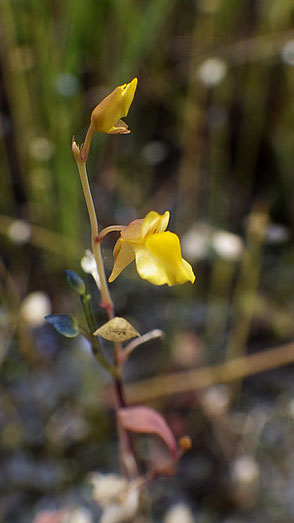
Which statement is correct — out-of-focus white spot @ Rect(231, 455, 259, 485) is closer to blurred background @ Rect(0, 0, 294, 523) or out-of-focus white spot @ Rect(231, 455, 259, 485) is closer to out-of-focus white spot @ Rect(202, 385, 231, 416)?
blurred background @ Rect(0, 0, 294, 523)

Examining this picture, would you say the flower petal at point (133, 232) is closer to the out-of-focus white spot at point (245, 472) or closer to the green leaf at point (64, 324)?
the green leaf at point (64, 324)

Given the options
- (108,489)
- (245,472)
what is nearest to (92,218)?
(108,489)

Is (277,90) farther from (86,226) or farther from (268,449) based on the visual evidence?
(268,449)

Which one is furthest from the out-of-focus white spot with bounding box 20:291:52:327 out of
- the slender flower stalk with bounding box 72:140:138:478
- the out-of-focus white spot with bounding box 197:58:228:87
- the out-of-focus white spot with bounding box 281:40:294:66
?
the out-of-focus white spot with bounding box 281:40:294:66

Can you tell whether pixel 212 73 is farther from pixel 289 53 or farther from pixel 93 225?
pixel 93 225

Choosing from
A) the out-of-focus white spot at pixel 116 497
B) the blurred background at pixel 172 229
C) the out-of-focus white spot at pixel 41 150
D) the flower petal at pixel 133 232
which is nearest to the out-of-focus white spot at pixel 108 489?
the out-of-focus white spot at pixel 116 497
